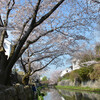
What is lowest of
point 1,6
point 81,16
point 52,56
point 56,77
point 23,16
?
point 56,77

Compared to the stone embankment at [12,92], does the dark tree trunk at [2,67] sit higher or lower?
higher

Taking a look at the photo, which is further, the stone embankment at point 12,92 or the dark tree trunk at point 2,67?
the dark tree trunk at point 2,67

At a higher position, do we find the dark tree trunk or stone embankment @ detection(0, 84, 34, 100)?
the dark tree trunk

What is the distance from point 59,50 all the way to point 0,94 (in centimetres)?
793

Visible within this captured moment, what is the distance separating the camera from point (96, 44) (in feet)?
69.3

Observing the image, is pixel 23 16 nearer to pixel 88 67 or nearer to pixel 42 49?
pixel 42 49

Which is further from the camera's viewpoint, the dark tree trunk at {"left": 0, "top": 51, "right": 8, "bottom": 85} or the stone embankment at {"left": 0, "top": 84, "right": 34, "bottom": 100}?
the dark tree trunk at {"left": 0, "top": 51, "right": 8, "bottom": 85}

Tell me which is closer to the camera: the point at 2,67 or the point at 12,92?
the point at 12,92

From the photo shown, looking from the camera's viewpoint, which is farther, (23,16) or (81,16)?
(23,16)

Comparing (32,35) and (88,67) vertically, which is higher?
(32,35)

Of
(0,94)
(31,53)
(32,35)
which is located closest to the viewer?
(0,94)

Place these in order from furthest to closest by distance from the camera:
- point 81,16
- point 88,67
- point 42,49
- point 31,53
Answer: point 88,67
point 31,53
point 42,49
point 81,16

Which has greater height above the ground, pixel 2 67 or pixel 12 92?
pixel 2 67

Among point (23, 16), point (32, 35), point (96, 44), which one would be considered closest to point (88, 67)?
point (96, 44)
